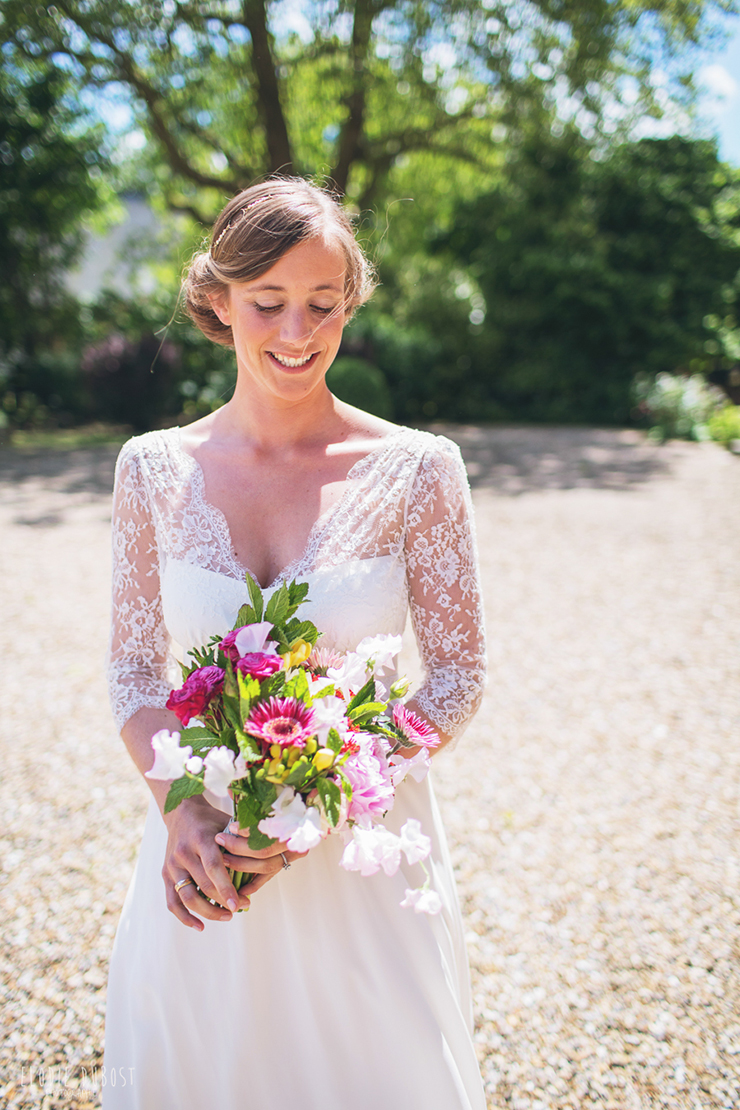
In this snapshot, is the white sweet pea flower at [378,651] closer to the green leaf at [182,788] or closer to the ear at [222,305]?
the green leaf at [182,788]

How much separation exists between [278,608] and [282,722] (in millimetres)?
290

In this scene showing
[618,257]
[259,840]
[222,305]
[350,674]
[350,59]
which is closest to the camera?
[259,840]

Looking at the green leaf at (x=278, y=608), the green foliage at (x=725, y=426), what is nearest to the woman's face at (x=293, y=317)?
the green leaf at (x=278, y=608)

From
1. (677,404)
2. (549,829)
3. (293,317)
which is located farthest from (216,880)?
(677,404)

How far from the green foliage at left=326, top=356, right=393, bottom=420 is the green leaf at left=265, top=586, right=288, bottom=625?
1264 centimetres

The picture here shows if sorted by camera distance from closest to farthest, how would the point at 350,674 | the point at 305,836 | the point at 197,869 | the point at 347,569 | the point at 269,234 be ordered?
the point at 305,836 < the point at 350,674 < the point at 197,869 < the point at 269,234 < the point at 347,569

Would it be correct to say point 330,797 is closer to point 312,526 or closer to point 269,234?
point 312,526

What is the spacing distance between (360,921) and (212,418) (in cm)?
146

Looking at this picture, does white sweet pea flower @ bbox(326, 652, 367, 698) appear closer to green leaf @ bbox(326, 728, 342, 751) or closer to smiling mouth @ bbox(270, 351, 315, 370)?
green leaf @ bbox(326, 728, 342, 751)

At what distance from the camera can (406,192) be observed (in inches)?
734

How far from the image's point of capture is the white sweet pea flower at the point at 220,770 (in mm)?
1217

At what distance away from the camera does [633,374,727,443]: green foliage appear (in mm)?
15156

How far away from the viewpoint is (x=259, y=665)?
4.22ft

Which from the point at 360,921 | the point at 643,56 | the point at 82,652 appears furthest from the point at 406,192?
the point at 360,921
